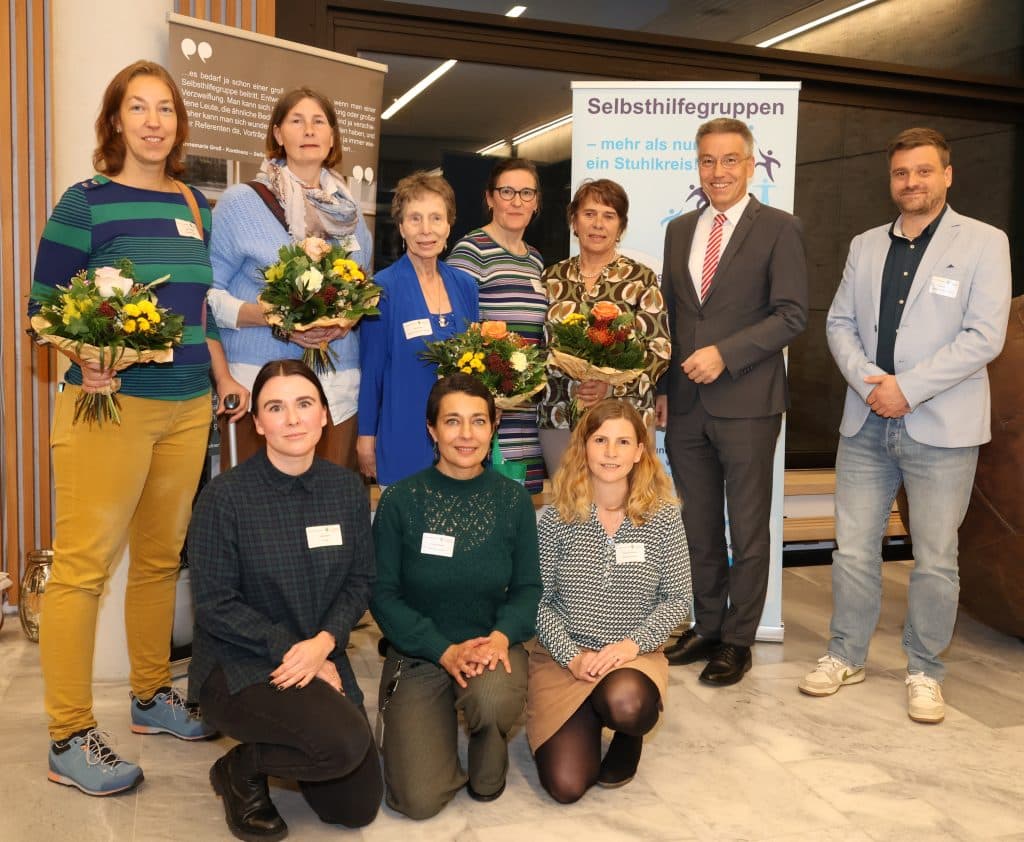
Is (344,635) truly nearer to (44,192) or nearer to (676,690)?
(676,690)

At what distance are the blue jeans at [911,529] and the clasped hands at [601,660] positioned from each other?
49.9 inches

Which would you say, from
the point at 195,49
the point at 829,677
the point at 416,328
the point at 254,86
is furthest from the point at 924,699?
the point at 195,49

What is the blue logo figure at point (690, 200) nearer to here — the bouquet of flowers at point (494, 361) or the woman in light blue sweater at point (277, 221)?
the bouquet of flowers at point (494, 361)

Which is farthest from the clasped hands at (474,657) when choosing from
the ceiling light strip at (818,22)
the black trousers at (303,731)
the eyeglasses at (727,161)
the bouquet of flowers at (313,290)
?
the ceiling light strip at (818,22)

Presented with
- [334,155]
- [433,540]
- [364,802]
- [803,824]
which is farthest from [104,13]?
[803,824]

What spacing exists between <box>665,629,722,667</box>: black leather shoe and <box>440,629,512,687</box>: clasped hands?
4.55ft

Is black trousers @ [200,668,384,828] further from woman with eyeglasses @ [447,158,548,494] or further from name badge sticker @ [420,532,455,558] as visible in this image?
woman with eyeglasses @ [447,158,548,494]

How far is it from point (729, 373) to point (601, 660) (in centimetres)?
141

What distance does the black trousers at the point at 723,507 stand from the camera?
3898mm

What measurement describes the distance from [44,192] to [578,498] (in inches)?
122

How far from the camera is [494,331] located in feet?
10.6

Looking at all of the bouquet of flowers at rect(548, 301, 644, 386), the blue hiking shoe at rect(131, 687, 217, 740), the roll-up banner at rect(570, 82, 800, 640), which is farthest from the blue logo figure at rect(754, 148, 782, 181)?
the blue hiking shoe at rect(131, 687, 217, 740)

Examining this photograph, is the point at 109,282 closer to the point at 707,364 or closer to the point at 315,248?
the point at 315,248

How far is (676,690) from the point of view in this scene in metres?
3.81
